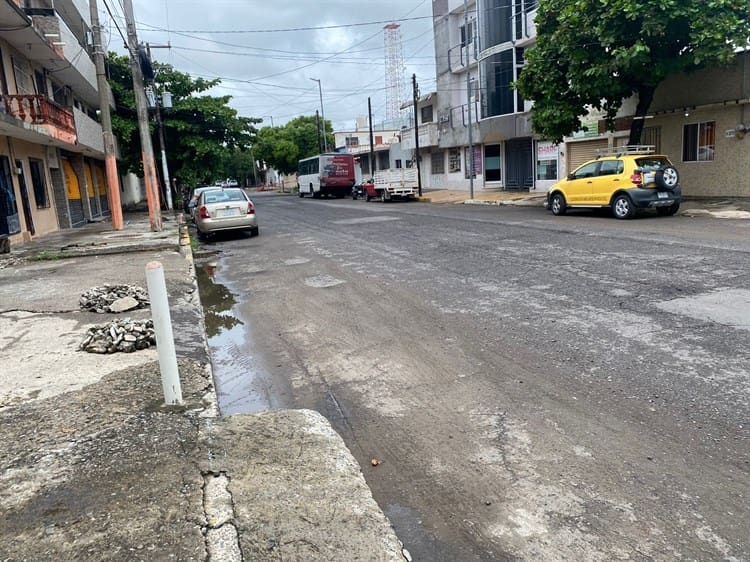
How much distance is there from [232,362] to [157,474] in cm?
278

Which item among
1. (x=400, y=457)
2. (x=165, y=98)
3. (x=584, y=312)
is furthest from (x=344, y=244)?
(x=165, y=98)

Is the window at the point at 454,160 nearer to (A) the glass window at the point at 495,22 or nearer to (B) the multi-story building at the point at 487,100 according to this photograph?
(B) the multi-story building at the point at 487,100

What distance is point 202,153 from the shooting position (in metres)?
32.1

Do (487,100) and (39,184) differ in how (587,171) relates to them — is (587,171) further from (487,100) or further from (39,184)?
(39,184)

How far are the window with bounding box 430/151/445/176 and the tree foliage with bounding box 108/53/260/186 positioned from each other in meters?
13.0

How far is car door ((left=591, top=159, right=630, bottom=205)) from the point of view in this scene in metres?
15.9

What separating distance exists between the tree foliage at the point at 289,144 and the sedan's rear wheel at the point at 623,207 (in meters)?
55.6

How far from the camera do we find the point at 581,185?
1723cm

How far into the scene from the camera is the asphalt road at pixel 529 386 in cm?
294

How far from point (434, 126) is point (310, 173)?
462 inches

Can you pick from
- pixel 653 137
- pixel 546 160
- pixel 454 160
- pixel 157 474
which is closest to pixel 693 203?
pixel 653 137

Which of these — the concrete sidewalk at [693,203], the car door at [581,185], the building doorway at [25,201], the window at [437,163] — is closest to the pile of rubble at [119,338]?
the car door at [581,185]

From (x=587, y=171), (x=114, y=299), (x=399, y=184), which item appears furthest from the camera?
(x=399, y=184)

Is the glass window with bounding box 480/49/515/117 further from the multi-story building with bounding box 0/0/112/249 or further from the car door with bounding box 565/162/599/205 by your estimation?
the multi-story building with bounding box 0/0/112/249
